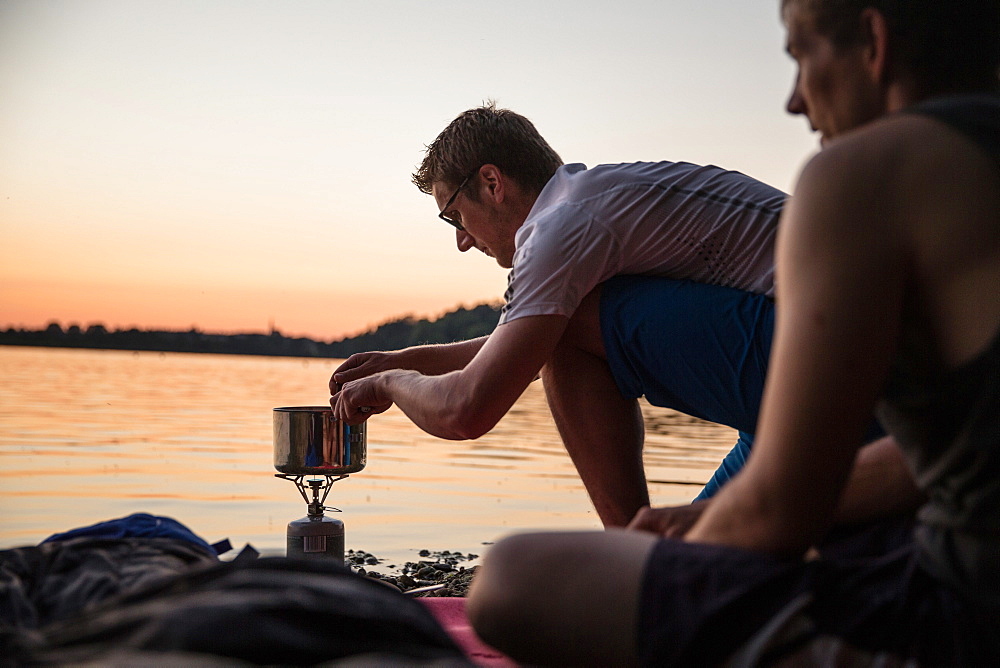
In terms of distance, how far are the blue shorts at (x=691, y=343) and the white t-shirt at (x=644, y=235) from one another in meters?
0.07

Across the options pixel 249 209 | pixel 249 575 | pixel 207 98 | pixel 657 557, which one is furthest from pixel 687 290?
pixel 249 209

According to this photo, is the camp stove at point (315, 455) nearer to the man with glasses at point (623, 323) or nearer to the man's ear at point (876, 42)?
the man with glasses at point (623, 323)

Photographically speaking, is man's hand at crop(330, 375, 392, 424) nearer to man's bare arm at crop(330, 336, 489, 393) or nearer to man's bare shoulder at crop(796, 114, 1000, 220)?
man's bare arm at crop(330, 336, 489, 393)

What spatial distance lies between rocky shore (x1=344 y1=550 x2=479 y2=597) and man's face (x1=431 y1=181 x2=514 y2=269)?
1.26 m

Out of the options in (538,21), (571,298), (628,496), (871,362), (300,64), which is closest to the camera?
(871,362)

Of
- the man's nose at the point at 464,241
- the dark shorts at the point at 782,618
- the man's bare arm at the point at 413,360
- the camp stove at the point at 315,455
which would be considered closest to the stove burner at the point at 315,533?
the camp stove at the point at 315,455

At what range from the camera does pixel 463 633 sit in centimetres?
224

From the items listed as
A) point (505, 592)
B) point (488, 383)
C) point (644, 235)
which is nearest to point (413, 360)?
point (488, 383)

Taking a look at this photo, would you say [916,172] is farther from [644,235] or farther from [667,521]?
[644,235]

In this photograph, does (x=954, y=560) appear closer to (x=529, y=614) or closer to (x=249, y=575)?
(x=529, y=614)

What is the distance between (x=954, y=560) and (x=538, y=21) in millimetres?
11834

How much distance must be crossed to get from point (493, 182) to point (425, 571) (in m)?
1.85

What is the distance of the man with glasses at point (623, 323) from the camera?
2.27m

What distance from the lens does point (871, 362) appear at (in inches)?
39.5
